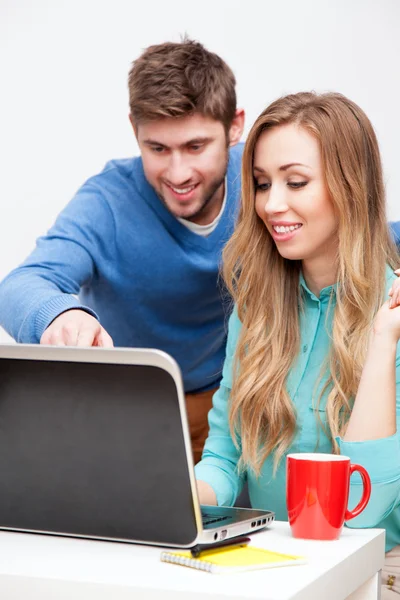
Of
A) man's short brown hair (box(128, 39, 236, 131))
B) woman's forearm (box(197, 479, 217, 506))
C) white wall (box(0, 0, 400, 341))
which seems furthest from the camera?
white wall (box(0, 0, 400, 341))

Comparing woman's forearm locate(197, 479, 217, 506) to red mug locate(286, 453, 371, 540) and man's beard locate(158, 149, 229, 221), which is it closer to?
red mug locate(286, 453, 371, 540)

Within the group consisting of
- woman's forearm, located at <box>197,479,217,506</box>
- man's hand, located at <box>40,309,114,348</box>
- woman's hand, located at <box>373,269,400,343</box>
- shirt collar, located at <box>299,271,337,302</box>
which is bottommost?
woman's forearm, located at <box>197,479,217,506</box>

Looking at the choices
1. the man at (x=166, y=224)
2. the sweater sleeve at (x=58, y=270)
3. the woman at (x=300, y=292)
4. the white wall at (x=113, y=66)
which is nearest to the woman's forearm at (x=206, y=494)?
the woman at (x=300, y=292)

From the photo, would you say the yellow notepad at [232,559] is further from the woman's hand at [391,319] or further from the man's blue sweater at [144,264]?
the man's blue sweater at [144,264]

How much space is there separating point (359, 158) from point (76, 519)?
85cm

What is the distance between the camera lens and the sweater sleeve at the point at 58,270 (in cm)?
173

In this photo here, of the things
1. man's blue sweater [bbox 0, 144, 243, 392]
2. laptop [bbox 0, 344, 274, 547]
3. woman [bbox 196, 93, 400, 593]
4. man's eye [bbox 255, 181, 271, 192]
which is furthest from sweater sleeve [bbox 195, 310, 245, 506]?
man's blue sweater [bbox 0, 144, 243, 392]

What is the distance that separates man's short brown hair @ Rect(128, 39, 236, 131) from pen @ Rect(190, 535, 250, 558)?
1296mm

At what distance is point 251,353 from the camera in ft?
5.13

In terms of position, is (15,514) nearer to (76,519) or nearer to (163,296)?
(76,519)

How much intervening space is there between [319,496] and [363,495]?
0.30 ft

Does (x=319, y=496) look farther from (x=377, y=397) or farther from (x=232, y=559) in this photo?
(x=377, y=397)

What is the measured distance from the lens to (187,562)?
37.1 inches

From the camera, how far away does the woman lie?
4.86ft
